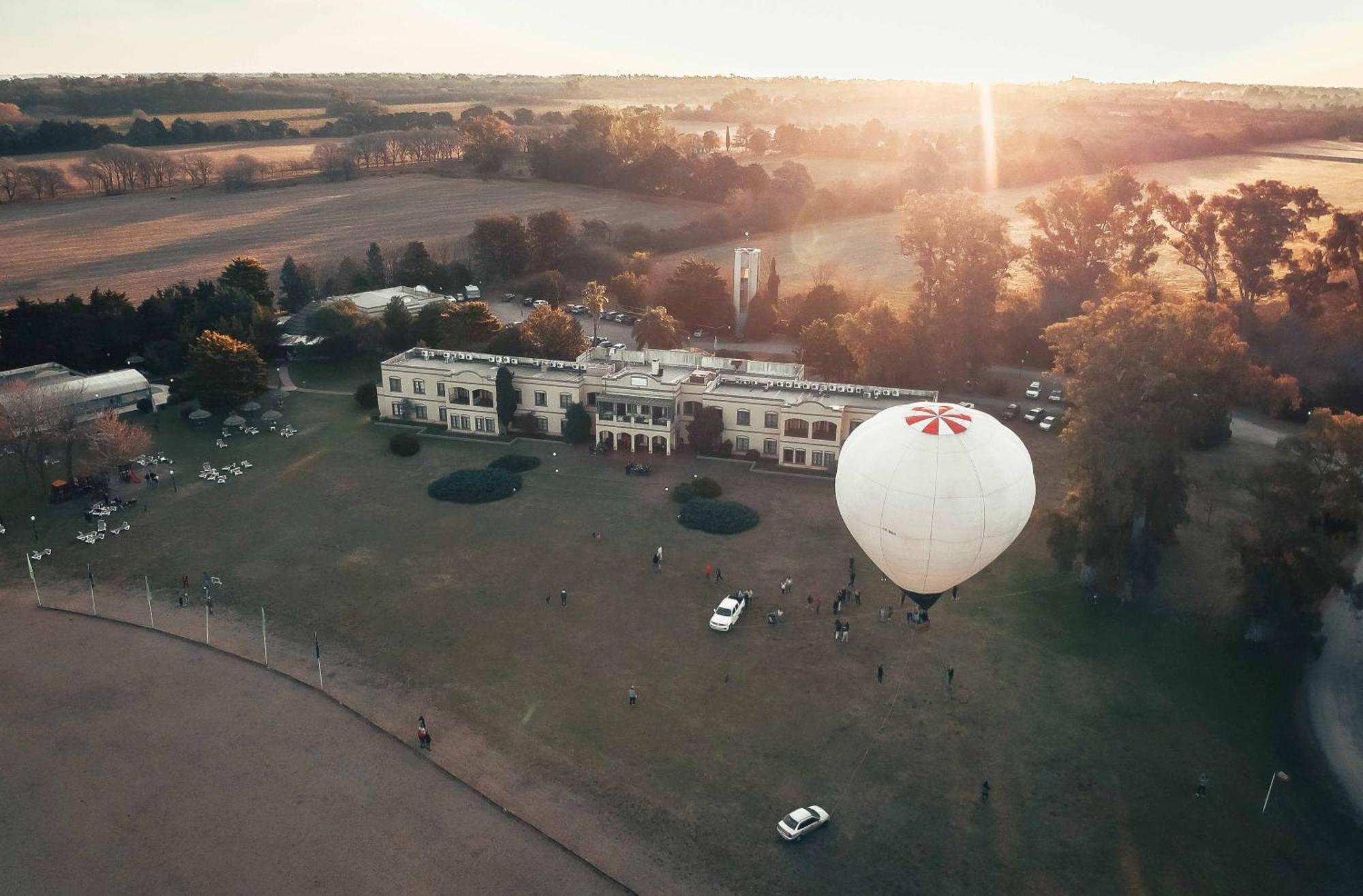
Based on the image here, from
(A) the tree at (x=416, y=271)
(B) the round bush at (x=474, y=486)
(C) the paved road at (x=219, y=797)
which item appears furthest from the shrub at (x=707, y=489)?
(A) the tree at (x=416, y=271)

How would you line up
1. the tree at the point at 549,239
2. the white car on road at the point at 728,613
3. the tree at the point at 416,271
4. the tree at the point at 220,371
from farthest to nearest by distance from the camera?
the tree at the point at 549,239
the tree at the point at 416,271
the tree at the point at 220,371
the white car on road at the point at 728,613

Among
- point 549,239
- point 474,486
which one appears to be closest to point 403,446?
point 474,486

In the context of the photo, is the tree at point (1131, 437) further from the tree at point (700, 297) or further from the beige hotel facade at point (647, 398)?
the tree at point (700, 297)

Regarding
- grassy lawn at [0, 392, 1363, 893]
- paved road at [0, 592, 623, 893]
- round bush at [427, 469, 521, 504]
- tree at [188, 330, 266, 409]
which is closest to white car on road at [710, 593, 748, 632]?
grassy lawn at [0, 392, 1363, 893]

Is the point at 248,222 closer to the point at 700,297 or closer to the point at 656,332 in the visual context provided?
the point at 700,297

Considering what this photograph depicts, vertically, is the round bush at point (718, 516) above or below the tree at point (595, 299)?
below

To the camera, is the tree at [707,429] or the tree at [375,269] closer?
the tree at [707,429]
